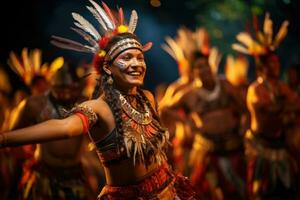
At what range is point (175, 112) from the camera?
796 cm

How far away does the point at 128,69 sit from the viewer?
160 inches

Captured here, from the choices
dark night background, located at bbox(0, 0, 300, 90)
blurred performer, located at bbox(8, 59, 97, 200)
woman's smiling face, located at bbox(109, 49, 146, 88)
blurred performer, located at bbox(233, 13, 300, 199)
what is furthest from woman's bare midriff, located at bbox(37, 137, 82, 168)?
dark night background, located at bbox(0, 0, 300, 90)

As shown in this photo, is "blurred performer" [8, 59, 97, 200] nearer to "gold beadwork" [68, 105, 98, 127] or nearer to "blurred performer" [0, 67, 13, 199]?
"blurred performer" [0, 67, 13, 199]

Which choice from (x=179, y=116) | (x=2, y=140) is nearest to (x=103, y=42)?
(x=2, y=140)

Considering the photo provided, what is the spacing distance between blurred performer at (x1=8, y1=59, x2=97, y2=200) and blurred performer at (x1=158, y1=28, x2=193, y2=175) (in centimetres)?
194

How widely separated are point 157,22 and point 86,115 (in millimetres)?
10334

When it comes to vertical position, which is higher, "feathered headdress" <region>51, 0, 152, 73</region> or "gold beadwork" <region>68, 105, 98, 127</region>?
"feathered headdress" <region>51, 0, 152, 73</region>

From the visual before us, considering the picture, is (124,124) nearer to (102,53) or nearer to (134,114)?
(134,114)

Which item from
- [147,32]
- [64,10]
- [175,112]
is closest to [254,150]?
[175,112]

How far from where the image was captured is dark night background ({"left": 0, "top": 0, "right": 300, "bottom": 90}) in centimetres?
1053

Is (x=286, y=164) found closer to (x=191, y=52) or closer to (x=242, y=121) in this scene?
(x=242, y=121)

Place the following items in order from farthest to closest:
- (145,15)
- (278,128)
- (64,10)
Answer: (145,15)
(64,10)
(278,128)

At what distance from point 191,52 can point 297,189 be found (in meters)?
2.36

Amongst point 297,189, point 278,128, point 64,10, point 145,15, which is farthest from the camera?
point 145,15
